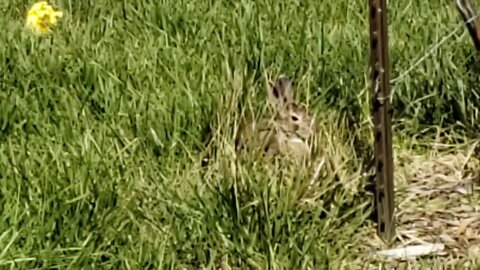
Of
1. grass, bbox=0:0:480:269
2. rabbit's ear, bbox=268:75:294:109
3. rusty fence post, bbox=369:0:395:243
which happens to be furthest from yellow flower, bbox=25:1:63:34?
rusty fence post, bbox=369:0:395:243

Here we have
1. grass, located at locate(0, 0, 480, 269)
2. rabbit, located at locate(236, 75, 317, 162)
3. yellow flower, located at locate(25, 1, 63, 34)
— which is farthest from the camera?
yellow flower, located at locate(25, 1, 63, 34)

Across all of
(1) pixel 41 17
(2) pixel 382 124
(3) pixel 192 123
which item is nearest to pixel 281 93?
(3) pixel 192 123

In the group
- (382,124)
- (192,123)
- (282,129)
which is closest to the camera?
(382,124)

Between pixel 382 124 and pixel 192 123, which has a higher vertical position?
pixel 382 124

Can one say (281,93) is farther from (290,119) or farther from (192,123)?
(192,123)

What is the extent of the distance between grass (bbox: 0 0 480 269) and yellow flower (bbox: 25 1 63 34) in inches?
1.9

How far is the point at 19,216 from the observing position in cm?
242

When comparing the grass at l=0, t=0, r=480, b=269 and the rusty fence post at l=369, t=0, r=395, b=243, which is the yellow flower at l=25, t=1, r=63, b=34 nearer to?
the grass at l=0, t=0, r=480, b=269

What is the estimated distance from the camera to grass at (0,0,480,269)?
7.99 ft

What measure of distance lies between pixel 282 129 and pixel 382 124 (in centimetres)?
37

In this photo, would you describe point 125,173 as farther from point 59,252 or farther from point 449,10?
point 449,10

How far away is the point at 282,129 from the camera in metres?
2.80

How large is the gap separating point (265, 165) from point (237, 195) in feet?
0.67

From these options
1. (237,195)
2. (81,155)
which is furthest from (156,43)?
(237,195)
